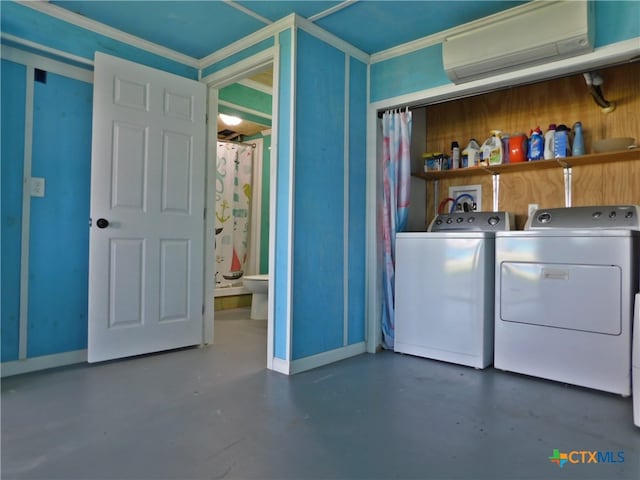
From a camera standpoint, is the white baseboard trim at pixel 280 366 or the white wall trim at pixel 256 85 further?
the white wall trim at pixel 256 85

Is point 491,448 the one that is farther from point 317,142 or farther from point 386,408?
point 317,142

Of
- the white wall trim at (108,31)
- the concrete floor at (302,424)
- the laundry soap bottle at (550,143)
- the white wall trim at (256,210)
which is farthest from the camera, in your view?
the white wall trim at (256,210)

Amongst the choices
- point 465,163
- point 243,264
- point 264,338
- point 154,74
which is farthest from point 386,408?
point 243,264

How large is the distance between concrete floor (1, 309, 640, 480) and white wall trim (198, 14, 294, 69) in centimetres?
211

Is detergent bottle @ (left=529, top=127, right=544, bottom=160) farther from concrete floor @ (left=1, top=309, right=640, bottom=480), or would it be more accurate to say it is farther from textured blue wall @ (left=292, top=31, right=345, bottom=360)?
concrete floor @ (left=1, top=309, right=640, bottom=480)

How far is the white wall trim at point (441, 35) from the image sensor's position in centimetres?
233

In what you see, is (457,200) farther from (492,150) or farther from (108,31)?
(108,31)

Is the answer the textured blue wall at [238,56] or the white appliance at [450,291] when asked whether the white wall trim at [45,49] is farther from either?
the white appliance at [450,291]

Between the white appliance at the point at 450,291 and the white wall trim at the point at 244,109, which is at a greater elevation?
the white wall trim at the point at 244,109

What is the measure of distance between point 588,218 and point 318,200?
5.41ft

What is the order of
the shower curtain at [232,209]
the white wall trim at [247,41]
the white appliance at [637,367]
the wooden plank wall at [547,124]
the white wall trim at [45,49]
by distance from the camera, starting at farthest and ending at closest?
the shower curtain at [232,209], the wooden plank wall at [547,124], the white wall trim at [247,41], the white wall trim at [45,49], the white appliance at [637,367]

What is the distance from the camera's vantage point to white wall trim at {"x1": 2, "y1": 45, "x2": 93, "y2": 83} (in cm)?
240

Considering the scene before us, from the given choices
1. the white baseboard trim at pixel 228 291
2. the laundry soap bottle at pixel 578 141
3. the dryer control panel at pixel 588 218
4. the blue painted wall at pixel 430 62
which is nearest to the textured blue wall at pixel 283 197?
the blue painted wall at pixel 430 62

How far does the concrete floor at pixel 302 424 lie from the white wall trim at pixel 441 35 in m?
2.10
